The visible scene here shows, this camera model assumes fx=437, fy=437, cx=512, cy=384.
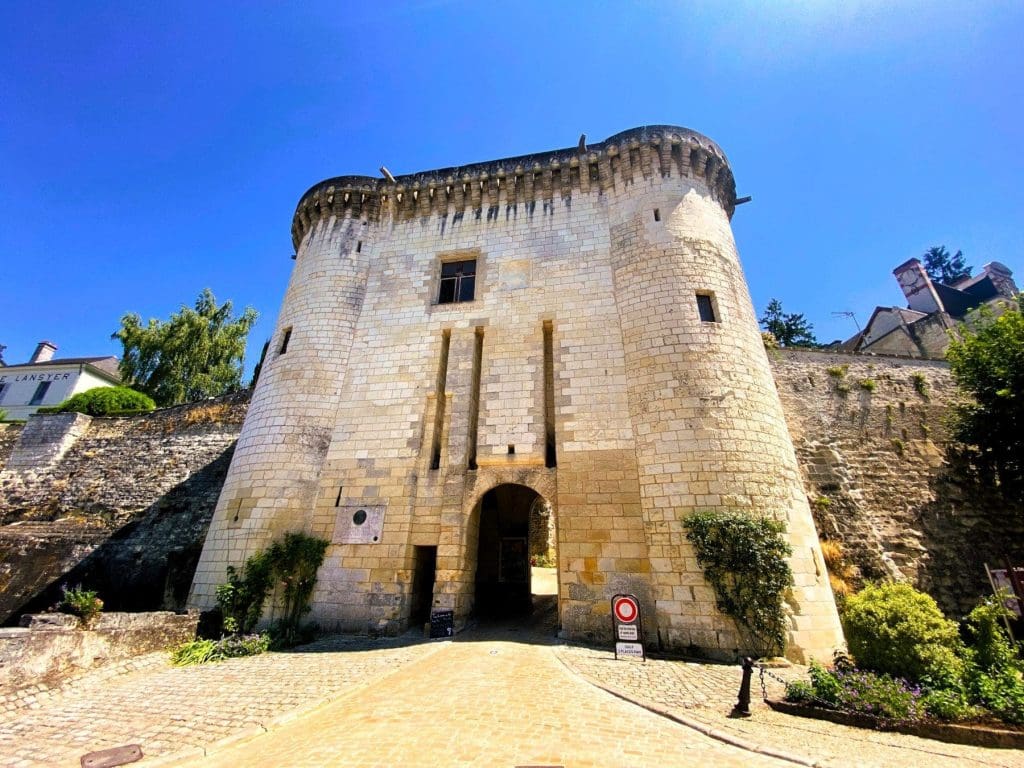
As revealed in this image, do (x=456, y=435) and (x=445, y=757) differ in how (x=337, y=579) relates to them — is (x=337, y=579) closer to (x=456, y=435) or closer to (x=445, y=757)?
(x=456, y=435)

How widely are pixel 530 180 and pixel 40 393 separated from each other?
31.1 m

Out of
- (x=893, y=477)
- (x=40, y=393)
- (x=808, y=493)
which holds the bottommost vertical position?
(x=808, y=493)

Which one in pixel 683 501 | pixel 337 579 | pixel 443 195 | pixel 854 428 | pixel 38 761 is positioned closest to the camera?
pixel 38 761

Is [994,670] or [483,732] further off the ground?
[994,670]

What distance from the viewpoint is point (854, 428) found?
13.3 m

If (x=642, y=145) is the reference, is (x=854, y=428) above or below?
below

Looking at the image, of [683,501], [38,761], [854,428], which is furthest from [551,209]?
[38,761]

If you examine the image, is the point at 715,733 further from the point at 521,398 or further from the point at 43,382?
the point at 43,382

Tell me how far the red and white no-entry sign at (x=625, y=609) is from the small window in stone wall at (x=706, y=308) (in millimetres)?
6566

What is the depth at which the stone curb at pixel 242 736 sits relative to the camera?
12.6 feet

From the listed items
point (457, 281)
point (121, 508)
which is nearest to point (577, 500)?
point (457, 281)

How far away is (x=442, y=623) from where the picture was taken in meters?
8.87

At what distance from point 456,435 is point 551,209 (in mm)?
7557

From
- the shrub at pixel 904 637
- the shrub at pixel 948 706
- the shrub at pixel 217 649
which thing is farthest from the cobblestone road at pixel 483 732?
the shrub at pixel 217 649
